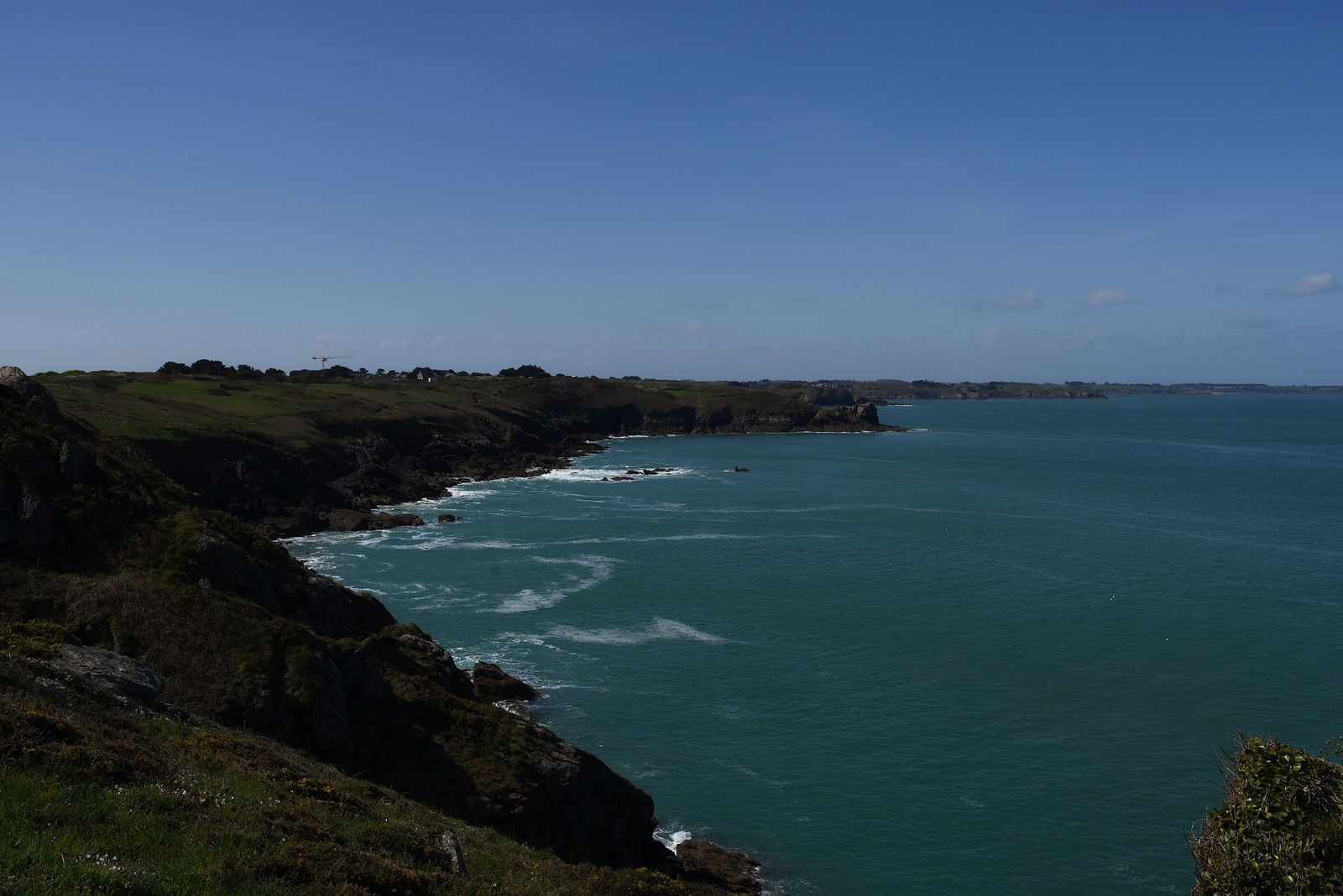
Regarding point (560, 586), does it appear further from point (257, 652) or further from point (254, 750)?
point (254, 750)

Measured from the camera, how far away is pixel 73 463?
96.9 feet

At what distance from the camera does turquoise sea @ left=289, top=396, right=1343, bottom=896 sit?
27.6 m

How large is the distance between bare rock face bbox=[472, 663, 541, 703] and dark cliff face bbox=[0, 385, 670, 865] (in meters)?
3.87

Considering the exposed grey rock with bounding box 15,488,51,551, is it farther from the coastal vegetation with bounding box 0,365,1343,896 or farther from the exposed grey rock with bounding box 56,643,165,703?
the exposed grey rock with bounding box 56,643,165,703

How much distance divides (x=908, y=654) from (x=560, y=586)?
23455 mm

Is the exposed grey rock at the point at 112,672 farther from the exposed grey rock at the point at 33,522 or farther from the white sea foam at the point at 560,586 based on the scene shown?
the white sea foam at the point at 560,586

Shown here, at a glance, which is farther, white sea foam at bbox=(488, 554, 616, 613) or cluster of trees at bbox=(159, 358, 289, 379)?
cluster of trees at bbox=(159, 358, 289, 379)

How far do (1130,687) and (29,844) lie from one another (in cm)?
4070

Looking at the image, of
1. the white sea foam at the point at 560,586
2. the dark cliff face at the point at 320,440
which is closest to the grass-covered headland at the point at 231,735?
the white sea foam at the point at 560,586

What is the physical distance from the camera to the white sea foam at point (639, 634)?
4509cm

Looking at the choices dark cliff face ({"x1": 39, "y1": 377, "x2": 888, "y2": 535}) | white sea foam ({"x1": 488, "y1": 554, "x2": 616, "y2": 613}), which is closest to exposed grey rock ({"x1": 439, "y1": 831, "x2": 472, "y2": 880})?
white sea foam ({"x1": 488, "y1": 554, "x2": 616, "y2": 613})

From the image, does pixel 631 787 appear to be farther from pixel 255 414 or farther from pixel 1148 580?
pixel 255 414

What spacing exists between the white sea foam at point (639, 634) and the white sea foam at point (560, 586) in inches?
181

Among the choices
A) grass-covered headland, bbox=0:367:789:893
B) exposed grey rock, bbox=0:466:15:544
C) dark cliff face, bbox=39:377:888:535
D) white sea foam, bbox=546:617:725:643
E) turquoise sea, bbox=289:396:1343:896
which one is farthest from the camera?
dark cliff face, bbox=39:377:888:535
